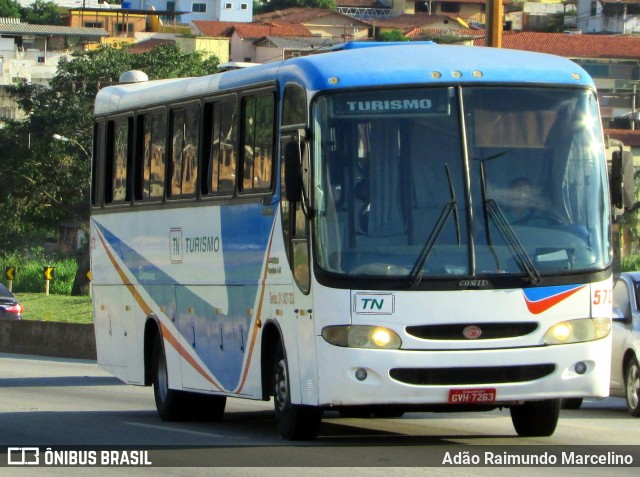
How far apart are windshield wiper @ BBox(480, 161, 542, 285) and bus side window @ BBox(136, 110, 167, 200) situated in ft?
Answer: 17.3

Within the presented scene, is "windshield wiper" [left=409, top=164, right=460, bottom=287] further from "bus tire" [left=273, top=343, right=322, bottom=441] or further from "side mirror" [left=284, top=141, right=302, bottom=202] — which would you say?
"bus tire" [left=273, top=343, right=322, bottom=441]

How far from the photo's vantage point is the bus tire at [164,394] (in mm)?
16453

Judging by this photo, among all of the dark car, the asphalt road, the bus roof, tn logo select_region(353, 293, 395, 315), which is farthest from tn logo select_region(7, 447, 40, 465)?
the dark car

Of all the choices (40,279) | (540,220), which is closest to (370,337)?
(540,220)

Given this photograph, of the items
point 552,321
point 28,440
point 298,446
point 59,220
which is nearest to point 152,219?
point 28,440

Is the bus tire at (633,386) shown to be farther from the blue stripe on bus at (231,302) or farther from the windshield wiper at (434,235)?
the windshield wiper at (434,235)

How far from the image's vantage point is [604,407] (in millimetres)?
18516

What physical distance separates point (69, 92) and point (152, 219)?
179 ft

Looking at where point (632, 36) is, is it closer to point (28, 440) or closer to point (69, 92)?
point (69, 92)

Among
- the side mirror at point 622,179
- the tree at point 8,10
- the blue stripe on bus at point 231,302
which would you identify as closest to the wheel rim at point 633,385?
the side mirror at point 622,179

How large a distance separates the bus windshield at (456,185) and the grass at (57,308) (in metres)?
36.2

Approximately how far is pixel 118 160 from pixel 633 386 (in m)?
6.47

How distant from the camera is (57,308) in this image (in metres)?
53.2

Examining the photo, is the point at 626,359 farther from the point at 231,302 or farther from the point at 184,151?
the point at 184,151
